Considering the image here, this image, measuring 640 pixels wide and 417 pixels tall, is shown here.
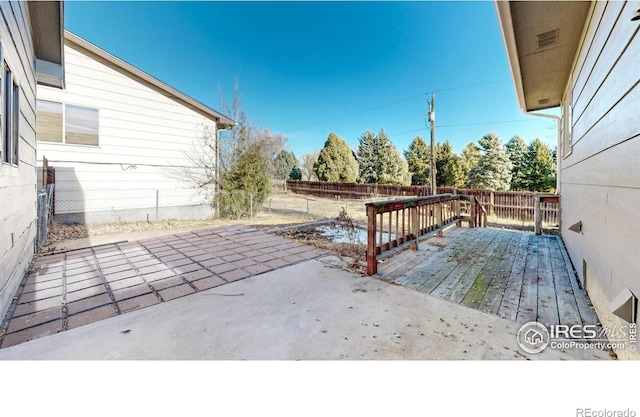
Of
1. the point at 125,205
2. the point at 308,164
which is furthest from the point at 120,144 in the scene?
the point at 308,164

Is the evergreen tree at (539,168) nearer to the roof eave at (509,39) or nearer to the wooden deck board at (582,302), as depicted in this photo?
the roof eave at (509,39)

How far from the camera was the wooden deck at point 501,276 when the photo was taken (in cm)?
244

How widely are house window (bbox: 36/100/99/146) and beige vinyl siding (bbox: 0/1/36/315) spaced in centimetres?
306

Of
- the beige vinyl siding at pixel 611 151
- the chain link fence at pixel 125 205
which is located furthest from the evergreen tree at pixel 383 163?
the beige vinyl siding at pixel 611 151

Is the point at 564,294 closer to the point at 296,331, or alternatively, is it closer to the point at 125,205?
the point at 296,331

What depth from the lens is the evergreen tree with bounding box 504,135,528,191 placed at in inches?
684

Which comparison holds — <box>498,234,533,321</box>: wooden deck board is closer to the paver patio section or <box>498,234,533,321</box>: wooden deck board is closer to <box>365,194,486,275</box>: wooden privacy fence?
<box>365,194,486,275</box>: wooden privacy fence

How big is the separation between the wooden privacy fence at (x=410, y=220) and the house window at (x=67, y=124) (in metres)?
7.09

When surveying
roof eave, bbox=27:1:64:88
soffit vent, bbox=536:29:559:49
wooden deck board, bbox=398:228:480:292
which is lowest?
wooden deck board, bbox=398:228:480:292

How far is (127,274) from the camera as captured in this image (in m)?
3.36

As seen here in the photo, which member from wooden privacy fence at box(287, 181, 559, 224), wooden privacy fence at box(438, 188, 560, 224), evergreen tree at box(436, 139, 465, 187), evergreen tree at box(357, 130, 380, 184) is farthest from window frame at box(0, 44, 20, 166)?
evergreen tree at box(357, 130, 380, 184)

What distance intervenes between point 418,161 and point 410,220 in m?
20.3

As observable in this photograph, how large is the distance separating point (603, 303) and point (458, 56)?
1303 centimetres
